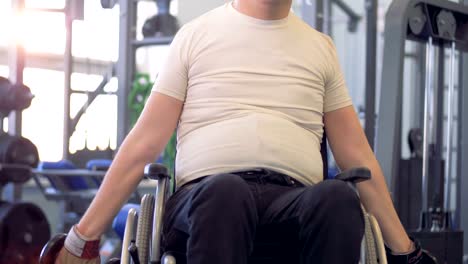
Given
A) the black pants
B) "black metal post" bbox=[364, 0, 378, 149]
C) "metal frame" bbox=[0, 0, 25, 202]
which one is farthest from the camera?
"metal frame" bbox=[0, 0, 25, 202]

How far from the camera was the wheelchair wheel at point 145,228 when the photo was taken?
5.12 feet

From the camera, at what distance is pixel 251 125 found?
1659 millimetres

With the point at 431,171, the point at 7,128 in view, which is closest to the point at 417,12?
the point at 431,171

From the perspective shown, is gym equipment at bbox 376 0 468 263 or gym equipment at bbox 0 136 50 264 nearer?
gym equipment at bbox 376 0 468 263

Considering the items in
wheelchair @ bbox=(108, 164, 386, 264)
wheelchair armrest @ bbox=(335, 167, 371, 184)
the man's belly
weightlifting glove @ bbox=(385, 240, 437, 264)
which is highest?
the man's belly

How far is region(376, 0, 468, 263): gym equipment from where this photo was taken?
2854mm

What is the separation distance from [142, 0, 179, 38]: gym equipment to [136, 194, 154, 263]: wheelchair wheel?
3293mm

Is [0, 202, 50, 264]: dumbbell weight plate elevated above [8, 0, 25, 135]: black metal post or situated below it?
below

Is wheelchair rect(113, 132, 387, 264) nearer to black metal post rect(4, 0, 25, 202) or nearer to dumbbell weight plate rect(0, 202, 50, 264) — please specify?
dumbbell weight plate rect(0, 202, 50, 264)

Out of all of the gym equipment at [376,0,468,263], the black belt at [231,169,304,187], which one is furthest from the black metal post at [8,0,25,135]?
the black belt at [231,169,304,187]

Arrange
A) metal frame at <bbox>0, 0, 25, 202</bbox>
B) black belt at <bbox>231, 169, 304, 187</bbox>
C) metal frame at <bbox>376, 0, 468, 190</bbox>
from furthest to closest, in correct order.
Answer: metal frame at <bbox>0, 0, 25, 202</bbox>, metal frame at <bbox>376, 0, 468, 190</bbox>, black belt at <bbox>231, 169, 304, 187</bbox>

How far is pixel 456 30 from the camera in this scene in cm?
334

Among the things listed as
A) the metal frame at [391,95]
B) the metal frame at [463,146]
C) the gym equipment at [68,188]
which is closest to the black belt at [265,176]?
the metal frame at [391,95]

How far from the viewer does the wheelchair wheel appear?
1561mm
